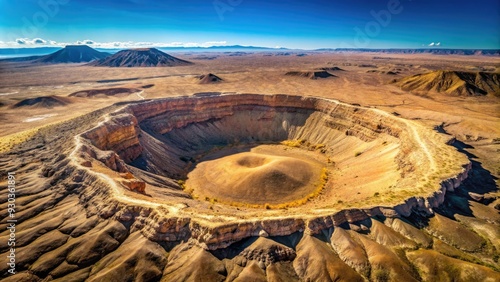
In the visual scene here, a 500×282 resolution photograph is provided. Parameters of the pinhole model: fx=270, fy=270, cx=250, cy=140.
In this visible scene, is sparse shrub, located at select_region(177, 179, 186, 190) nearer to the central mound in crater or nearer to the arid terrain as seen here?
the arid terrain

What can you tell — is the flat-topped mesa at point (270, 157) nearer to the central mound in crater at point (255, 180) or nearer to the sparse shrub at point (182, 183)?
the sparse shrub at point (182, 183)

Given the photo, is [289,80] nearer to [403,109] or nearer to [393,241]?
[403,109]

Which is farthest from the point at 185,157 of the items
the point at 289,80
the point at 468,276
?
the point at 289,80

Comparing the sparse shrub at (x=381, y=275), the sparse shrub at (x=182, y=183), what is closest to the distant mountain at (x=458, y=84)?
the sparse shrub at (x=182, y=183)

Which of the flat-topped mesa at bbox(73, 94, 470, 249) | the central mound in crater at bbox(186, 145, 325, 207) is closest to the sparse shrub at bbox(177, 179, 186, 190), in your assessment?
the flat-topped mesa at bbox(73, 94, 470, 249)

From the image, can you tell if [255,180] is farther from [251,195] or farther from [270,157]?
[270,157]

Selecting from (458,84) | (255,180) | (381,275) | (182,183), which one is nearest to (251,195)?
(255,180)

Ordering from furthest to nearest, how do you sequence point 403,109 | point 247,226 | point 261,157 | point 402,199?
point 403,109, point 261,157, point 402,199, point 247,226
